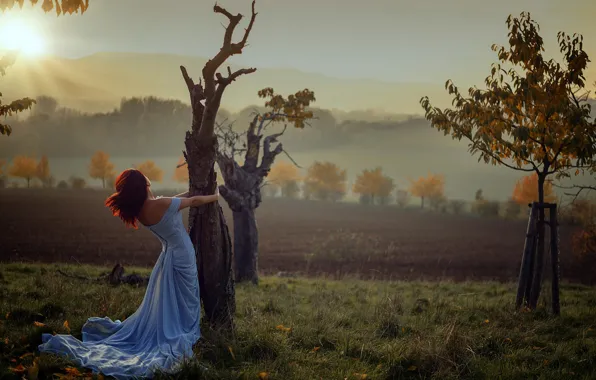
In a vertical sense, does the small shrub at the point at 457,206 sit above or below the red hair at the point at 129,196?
below

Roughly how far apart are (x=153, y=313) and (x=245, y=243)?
1107 centimetres

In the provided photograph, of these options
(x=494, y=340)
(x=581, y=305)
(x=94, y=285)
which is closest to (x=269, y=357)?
(x=494, y=340)

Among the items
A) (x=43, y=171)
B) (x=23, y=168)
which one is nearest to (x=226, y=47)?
(x=43, y=171)

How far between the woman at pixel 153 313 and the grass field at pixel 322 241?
12870 mm

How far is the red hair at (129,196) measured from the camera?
21.0ft

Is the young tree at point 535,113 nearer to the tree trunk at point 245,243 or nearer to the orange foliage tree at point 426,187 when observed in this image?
the tree trunk at point 245,243

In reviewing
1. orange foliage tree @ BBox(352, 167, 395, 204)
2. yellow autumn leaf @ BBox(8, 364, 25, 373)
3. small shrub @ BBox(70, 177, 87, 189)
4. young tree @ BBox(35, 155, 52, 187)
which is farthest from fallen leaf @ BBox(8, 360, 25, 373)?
young tree @ BBox(35, 155, 52, 187)

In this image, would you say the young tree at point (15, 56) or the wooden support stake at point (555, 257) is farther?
the wooden support stake at point (555, 257)

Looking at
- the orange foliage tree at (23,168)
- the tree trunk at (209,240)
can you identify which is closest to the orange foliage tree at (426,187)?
the orange foliage tree at (23,168)

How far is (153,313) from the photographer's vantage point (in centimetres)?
669

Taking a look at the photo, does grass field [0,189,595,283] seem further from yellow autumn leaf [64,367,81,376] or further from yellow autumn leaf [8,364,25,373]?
yellow autumn leaf [64,367,81,376]

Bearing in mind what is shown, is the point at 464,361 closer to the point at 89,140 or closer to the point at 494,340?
the point at 494,340

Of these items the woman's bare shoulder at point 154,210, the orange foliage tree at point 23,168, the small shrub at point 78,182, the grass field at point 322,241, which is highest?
the orange foliage tree at point 23,168

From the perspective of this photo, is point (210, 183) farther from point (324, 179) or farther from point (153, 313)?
point (324, 179)
